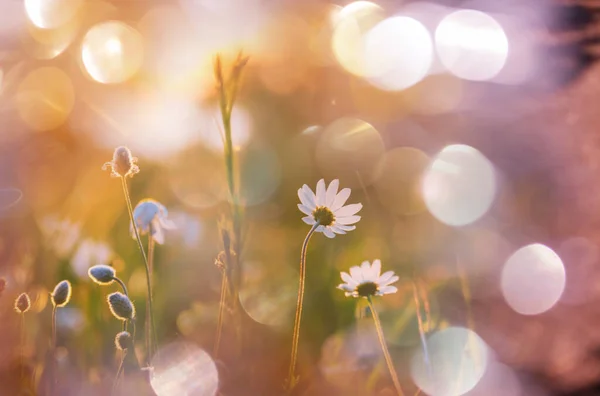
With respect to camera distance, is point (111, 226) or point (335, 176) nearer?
point (111, 226)

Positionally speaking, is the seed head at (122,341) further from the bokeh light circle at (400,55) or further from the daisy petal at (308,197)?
the bokeh light circle at (400,55)

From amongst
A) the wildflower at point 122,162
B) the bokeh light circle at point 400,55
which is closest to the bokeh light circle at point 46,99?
the wildflower at point 122,162

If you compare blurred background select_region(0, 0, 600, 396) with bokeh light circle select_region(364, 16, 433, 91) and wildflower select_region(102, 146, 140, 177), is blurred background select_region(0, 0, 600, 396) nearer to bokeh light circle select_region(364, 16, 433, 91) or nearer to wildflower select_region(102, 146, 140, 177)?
bokeh light circle select_region(364, 16, 433, 91)

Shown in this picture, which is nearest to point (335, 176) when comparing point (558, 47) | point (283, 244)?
point (283, 244)

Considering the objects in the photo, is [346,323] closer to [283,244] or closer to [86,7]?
[283,244]

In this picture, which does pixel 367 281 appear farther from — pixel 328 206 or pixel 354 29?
pixel 354 29

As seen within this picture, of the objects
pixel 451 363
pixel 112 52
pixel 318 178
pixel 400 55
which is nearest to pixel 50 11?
pixel 112 52
